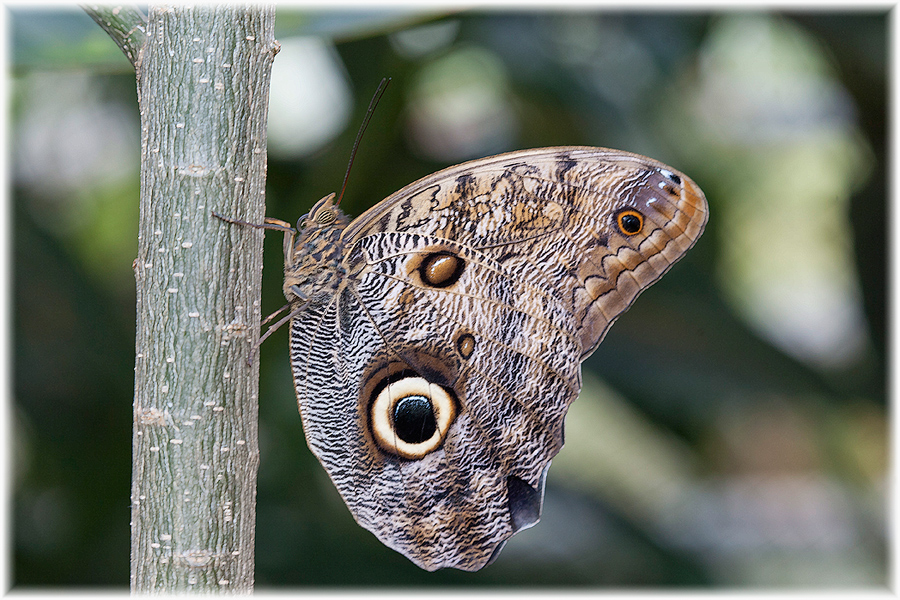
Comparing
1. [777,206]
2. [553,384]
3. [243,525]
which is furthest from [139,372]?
[777,206]

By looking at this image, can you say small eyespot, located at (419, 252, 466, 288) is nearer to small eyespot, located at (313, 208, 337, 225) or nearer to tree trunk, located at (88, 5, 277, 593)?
small eyespot, located at (313, 208, 337, 225)

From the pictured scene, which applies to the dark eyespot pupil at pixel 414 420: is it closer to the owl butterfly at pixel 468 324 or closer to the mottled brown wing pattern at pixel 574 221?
the owl butterfly at pixel 468 324

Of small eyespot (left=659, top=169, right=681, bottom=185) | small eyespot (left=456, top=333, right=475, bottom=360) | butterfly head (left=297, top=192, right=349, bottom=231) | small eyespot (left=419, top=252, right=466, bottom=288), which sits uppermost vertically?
small eyespot (left=659, top=169, right=681, bottom=185)

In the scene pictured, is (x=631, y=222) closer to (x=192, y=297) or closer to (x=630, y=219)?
(x=630, y=219)

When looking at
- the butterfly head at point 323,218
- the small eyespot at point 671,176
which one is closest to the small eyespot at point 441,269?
the butterfly head at point 323,218

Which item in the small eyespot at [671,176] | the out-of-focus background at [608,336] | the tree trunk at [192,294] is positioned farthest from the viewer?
the out-of-focus background at [608,336]

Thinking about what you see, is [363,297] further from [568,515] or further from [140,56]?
[568,515]

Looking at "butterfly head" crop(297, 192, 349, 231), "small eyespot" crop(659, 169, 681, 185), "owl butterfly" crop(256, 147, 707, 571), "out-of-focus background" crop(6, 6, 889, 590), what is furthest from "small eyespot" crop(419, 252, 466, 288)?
"out-of-focus background" crop(6, 6, 889, 590)
